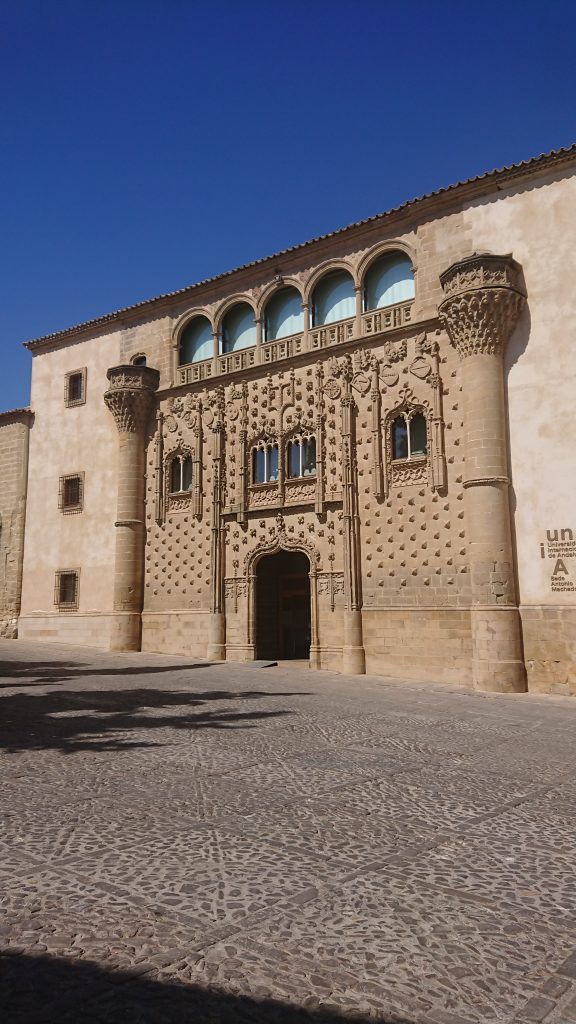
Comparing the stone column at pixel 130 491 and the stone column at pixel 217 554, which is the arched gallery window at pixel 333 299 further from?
the stone column at pixel 130 491

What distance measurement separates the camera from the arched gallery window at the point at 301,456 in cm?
1855

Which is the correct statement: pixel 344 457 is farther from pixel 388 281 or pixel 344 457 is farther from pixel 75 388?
pixel 75 388

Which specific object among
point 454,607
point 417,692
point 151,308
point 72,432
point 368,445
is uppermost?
point 151,308

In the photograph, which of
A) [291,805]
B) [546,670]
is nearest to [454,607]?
[546,670]

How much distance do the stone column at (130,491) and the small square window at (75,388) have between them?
2310 millimetres

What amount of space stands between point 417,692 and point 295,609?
763 centimetres

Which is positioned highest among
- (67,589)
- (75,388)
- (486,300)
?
(75,388)

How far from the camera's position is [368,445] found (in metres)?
17.5


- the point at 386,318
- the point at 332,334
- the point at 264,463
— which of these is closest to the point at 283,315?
the point at 332,334

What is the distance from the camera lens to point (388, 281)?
1792 centimetres

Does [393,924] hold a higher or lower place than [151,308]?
lower

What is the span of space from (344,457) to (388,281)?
4579 millimetres

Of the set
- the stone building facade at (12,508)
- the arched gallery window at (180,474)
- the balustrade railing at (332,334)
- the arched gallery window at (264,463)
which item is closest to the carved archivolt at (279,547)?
the arched gallery window at (264,463)

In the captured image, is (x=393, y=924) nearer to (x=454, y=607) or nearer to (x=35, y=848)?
(x=35, y=848)
